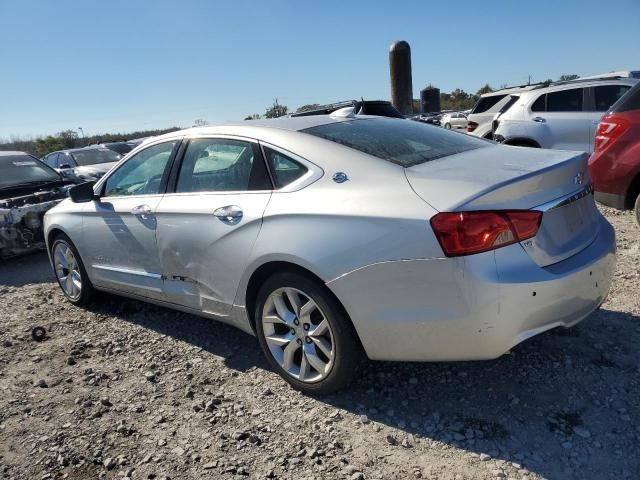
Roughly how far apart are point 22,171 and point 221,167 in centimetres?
632

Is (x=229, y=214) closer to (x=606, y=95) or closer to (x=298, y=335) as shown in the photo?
(x=298, y=335)

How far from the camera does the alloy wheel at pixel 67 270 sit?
16.0 ft

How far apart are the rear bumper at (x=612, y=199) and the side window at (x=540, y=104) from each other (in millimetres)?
4264

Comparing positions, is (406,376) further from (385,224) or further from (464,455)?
(385,224)

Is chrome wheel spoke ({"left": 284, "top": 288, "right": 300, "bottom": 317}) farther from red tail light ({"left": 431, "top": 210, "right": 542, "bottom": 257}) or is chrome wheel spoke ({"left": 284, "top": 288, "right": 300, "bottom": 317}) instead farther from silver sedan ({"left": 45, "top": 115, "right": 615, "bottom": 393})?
red tail light ({"left": 431, "top": 210, "right": 542, "bottom": 257})

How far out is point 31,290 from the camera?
19.1 feet

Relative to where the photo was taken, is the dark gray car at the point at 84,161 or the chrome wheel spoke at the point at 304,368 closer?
the chrome wheel spoke at the point at 304,368

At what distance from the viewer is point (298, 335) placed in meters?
2.95

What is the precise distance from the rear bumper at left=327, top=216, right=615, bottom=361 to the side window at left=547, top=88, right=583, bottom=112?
6793 millimetres

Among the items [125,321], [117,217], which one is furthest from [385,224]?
[125,321]

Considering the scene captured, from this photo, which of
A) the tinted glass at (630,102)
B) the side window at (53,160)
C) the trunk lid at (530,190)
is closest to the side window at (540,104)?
the tinted glass at (630,102)

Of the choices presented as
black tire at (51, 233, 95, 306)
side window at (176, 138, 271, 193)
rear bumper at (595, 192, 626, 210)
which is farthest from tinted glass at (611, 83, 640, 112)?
black tire at (51, 233, 95, 306)

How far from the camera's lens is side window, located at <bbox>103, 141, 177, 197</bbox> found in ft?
12.7

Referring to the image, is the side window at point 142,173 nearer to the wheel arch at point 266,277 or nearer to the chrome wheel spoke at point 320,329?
the wheel arch at point 266,277
